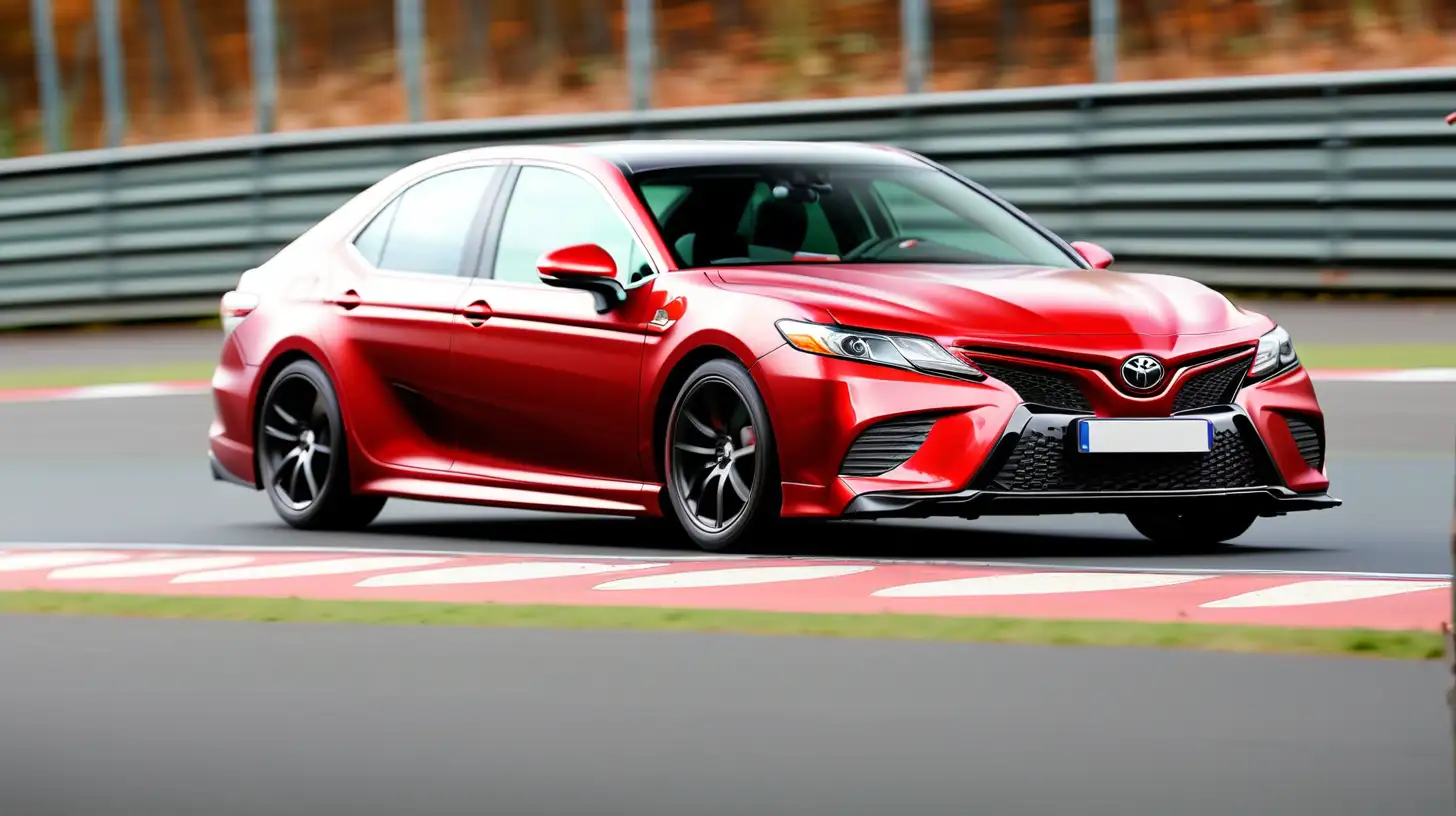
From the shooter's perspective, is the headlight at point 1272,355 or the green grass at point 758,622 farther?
the headlight at point 1272,355

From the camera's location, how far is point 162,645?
28.6ft

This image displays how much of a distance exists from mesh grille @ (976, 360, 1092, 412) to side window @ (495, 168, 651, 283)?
1625 millimetres

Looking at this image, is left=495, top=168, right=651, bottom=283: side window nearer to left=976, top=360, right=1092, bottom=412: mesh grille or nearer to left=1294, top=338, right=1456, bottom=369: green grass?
left=976, top=360, right=1092, bottom=412: mesh grille

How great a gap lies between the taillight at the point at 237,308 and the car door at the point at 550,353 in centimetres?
151

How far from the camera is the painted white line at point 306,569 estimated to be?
Answer: 1042 cm

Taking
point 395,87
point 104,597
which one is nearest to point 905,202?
point 104,597

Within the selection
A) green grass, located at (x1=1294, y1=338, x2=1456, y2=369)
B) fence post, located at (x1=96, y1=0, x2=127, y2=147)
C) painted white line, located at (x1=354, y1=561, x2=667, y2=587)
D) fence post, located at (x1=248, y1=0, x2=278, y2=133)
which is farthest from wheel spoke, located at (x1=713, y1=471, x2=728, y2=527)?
fence post, located at (x1=96, y1=0, x2=127, y2=147)

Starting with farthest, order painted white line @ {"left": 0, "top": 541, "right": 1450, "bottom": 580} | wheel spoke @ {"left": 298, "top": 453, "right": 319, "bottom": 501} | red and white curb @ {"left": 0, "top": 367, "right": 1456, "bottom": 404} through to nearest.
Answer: red and white curb @ {"left": 0, "top": 367, "right": 1456, "bottom": 404}, wheel spoke @ {"left": 298, "top": 453, "right": 319, "bottom": 501}, painted white line @ {"left": 0, "top": 541, "right": 1450, "bottom": 580}

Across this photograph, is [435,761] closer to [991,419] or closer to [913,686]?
[913,686]

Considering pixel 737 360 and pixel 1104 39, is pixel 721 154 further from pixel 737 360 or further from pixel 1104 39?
pixel 1104 39

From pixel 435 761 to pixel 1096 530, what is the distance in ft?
17.7

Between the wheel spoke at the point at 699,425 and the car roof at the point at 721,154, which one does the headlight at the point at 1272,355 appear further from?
the car roof at the point at 721,154

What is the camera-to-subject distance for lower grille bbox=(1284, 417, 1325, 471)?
10.5 m

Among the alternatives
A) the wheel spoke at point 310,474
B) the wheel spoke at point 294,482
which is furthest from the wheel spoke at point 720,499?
the wheel spoke at point 294,482
